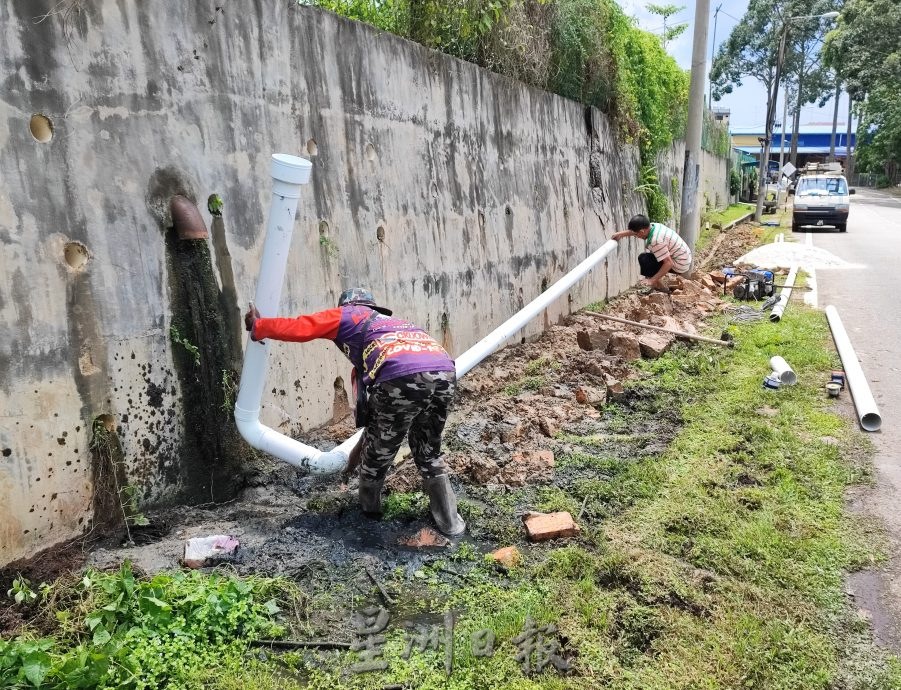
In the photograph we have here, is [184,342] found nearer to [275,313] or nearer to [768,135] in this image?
[275,313]

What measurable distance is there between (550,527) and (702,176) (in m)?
22.9

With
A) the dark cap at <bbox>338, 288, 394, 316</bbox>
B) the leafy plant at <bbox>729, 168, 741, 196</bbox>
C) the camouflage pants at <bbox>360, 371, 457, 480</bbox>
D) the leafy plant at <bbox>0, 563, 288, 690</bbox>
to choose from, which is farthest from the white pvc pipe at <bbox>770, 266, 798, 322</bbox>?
the leafy plant at <bbox>729, 168, 741, 196</bbox>

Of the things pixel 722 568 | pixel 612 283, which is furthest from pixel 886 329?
pixel 722 568

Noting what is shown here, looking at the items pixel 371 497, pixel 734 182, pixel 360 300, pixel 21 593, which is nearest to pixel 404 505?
pixel 371 497

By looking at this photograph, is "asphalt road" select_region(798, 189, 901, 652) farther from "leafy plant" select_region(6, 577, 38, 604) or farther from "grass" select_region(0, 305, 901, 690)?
"leafy plant" select_region(6, 577, 38, 604)

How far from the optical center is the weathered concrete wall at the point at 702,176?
53.1 feet

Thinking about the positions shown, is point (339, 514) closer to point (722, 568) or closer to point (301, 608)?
point (301, 608)

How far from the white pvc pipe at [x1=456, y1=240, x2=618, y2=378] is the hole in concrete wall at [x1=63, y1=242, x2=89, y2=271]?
2.80 meters

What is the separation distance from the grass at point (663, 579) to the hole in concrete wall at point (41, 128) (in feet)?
7.44

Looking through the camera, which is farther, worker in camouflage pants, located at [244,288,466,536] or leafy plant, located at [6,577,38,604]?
worker in camouflage pants, located at [244,288,466,536]

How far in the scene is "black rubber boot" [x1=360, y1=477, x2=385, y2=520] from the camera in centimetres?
425

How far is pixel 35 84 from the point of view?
345 cm

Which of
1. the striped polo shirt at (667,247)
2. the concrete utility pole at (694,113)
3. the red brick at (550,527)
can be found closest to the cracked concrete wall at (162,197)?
the red brick at (550,527)

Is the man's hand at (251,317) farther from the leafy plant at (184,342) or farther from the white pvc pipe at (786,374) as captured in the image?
the white pvc pipe at (786,374)
